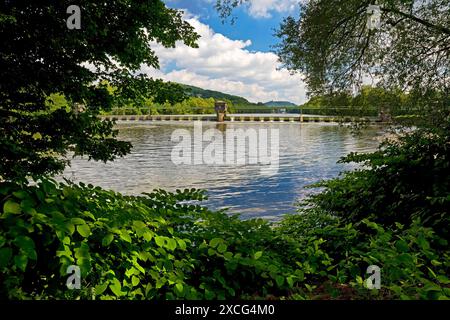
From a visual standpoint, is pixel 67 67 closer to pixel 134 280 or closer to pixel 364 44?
pixel 134 280

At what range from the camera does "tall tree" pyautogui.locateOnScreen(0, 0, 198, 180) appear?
5.86 metres

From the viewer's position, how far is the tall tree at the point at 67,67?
19.2 ft

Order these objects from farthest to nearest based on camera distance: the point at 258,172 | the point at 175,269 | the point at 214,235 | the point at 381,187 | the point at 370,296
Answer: the point at 258,172, the point at 381,187, the point at 214,235, the point at 175,269, the point at 370,296

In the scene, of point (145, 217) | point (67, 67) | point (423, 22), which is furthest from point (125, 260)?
point (423, 22)

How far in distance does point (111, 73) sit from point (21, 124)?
2.05 meters

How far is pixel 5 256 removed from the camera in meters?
2.28

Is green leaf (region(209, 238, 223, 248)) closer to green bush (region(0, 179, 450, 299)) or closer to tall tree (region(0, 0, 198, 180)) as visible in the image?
green bush (region(0, 179, 450, 299))

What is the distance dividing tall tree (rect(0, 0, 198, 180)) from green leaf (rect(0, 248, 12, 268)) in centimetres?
316

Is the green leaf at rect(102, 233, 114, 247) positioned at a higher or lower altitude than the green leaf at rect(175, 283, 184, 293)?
higher

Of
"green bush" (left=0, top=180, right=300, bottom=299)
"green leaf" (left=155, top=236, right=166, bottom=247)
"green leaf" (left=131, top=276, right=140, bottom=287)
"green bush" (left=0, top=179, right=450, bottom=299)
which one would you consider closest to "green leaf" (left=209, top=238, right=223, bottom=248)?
"green bush" (left=0, top=180, right=300, bottom=299)

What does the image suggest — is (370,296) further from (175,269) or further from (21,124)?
(21,124)

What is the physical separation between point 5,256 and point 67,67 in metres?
4.96

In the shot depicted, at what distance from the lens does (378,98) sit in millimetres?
13094
